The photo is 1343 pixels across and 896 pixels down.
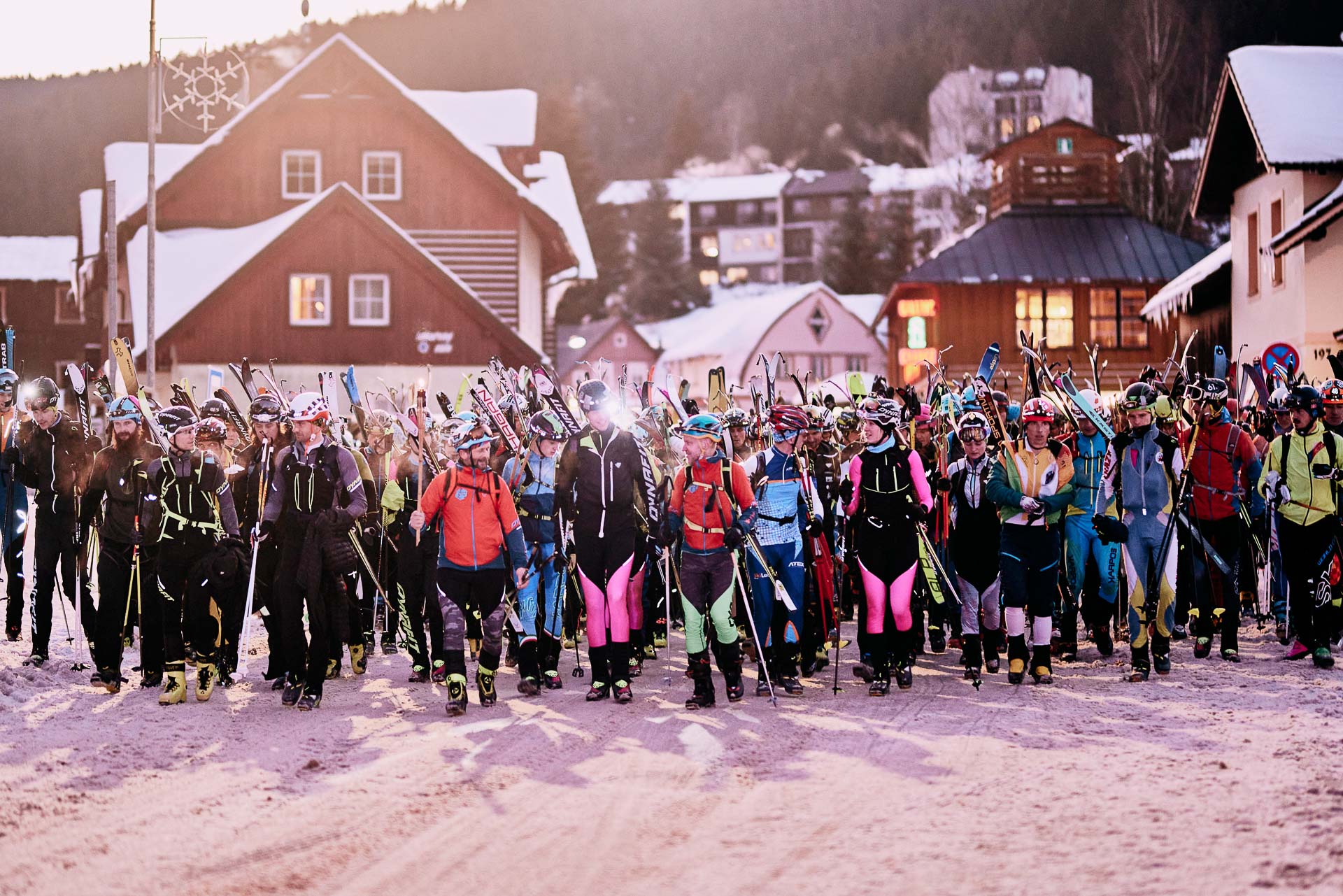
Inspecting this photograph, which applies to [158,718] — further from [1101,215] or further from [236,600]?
[1101,215]

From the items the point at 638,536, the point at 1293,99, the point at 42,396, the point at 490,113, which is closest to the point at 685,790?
the point at 638,536

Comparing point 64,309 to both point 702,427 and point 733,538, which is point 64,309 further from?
point 733,538

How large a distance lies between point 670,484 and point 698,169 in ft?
431

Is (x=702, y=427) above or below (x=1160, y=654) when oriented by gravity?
above

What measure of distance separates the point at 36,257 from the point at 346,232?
138ft

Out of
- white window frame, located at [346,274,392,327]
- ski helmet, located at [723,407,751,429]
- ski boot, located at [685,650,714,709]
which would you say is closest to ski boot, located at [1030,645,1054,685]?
ski boot, located at [685,650,714,709]

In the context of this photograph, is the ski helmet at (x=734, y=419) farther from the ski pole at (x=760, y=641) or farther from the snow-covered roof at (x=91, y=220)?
the snow-covered roof at (x=91, y=220)

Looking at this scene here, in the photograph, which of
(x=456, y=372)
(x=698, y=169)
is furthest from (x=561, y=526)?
(x=698, y=169)

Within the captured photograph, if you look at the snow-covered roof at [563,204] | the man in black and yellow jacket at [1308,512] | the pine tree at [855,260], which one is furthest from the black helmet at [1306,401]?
the pine tree at [855,260]

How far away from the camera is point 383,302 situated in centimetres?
3797

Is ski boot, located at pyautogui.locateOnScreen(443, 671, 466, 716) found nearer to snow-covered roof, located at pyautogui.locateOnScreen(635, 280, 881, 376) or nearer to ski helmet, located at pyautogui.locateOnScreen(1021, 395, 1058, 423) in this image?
ski helmet, located at pyautogui.locateOnScreen(1021, 395, 1058, 423)

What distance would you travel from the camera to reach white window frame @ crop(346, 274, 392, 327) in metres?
37.8

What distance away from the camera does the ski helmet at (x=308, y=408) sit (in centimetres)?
1012

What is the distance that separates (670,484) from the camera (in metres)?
13.8
